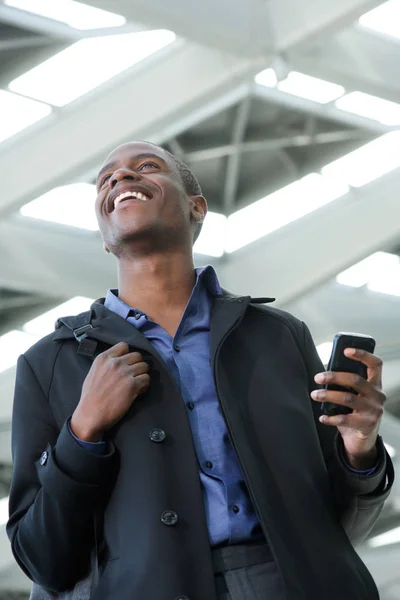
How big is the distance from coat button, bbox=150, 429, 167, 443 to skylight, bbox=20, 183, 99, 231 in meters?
10.8

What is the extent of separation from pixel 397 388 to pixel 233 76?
37.0 ft

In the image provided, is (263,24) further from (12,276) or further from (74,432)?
(74,432)

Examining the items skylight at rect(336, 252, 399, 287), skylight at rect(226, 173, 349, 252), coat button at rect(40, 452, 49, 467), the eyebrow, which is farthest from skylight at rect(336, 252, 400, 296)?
coat button at rect(40, 452, 49, 467)

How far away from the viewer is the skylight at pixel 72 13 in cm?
1084

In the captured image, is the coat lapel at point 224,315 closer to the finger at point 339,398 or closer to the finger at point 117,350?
the finger at point 117,350

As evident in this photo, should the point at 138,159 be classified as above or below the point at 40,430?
above

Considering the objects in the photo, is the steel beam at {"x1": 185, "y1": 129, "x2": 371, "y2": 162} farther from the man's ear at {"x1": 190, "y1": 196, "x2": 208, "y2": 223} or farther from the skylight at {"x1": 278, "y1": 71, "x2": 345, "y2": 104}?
the man's ear at {"x1": 190, "y1": 196, "x2": 208, "y2": 223}

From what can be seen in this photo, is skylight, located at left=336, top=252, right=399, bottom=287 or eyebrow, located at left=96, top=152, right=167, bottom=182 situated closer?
eyebrow, located at left=96, top=152, right=167, bottom=182

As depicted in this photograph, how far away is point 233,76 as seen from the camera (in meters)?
10.7

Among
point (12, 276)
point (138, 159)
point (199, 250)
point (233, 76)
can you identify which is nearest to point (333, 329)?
point (199, 250)

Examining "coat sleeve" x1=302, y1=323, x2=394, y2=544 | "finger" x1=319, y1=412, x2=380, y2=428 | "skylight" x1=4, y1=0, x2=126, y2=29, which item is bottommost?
"coat sleeve" x1=302, y1=323, x2=394, y2=544

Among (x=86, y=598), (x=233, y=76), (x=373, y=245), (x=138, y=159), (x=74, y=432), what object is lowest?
Result: (x=86, y=598)

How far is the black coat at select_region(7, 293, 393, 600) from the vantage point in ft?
11.7

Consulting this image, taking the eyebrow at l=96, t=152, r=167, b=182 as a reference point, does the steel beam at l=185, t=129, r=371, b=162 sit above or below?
above
